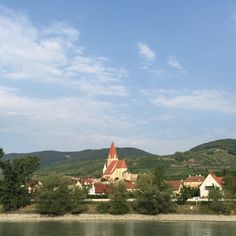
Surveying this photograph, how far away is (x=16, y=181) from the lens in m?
77.5

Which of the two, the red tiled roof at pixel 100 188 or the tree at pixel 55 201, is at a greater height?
the red tiled roof at pixel 100 188

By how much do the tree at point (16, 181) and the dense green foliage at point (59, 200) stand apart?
4296 millimetres

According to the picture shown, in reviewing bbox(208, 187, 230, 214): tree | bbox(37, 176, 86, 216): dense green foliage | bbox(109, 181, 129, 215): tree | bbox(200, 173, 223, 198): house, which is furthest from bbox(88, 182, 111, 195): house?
bbox(208, 187, 230, 214): tree

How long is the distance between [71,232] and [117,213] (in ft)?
63.0

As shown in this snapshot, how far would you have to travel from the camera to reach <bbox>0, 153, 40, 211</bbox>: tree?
7594 cm

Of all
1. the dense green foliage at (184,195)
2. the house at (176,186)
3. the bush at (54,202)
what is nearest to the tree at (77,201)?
the bush at (54,202)

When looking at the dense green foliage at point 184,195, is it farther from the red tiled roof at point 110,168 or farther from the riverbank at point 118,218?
the red tiled roof at point 110,168

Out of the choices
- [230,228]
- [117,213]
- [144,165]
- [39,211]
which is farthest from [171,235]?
[144,165]

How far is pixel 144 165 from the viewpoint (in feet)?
587

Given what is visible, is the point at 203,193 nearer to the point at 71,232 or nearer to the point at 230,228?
the point at 230,228

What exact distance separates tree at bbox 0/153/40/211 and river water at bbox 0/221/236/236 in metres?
15.8

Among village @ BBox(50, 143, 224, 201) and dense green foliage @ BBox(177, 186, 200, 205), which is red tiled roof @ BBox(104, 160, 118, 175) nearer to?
village @ BBox(50, 143, 224, 201)

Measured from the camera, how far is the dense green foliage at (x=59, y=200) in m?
72.0

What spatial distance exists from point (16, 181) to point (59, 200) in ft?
31.6
